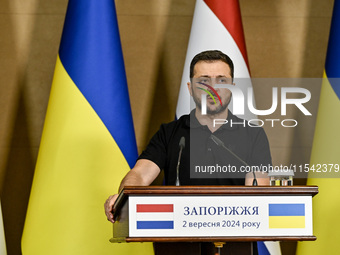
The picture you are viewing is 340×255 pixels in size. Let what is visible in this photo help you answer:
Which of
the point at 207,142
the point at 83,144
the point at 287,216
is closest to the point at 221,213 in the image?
the point at 287,216

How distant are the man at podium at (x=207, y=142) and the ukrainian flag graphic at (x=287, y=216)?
1.72 feet

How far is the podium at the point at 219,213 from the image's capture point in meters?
1.59

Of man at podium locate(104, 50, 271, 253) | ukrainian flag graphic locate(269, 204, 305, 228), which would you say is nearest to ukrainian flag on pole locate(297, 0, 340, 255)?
man at podium locate(104, 50, 271, 253)

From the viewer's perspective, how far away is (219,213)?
5.26ft

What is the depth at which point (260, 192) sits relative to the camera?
1603 mm

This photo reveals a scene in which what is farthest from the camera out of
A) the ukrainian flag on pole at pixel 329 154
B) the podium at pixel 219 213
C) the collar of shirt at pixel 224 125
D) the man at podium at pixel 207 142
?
the ukrainian flag on pole at pixel 329 154

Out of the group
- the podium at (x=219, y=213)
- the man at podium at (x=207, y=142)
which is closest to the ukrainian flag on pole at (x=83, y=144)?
the man at podium at (x=207, y=142)

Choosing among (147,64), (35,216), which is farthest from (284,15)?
(35,216)

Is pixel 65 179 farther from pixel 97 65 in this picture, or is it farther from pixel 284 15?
pixel 284 15

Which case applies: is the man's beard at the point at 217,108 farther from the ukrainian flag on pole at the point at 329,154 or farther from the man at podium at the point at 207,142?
the ukrainian flag on pole at the point at 329,154

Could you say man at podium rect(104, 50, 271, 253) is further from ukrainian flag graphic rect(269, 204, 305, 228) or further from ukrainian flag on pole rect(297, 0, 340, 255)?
ukrainian flag on pole rect(297, 0, 340, 255)

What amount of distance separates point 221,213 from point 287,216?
18cm

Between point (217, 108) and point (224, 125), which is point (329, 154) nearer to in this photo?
point (224, 125)

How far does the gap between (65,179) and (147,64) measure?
1.06 metres
